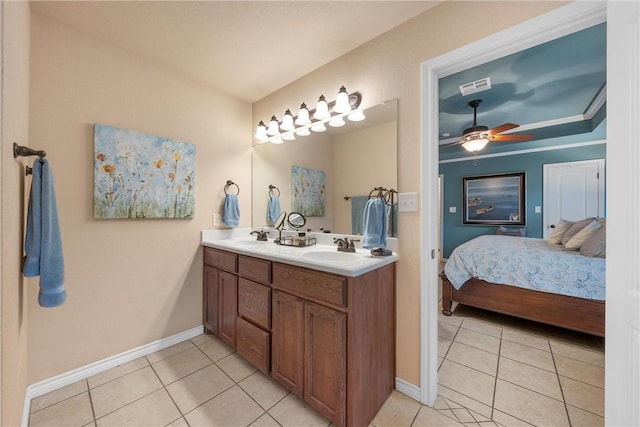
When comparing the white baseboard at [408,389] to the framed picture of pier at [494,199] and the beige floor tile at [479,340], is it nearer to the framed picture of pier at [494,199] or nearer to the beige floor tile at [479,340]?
the beige floor tile at [479,340]

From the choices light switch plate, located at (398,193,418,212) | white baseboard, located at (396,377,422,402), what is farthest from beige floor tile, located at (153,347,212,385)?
light switch plate, located at (398,193,418,212)

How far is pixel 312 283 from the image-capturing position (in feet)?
4.45

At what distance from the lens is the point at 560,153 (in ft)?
13.7

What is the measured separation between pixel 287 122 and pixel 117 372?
89.4 inches

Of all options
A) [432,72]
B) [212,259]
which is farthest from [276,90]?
[212,259]

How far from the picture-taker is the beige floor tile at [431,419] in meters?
1.34

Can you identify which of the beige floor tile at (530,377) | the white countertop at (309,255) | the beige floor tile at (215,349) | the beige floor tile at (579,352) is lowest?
the beige floor tile at (530,377)

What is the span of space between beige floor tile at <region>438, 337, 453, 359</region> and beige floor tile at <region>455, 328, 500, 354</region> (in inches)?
4.5

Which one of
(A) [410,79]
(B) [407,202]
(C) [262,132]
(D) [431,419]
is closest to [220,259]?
(C) [262,132]

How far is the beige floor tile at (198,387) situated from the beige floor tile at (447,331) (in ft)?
6.03

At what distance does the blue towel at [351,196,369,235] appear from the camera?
1.88m

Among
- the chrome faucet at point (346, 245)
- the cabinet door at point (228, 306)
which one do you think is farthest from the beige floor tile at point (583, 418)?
the cabinet door at point (228, 306)
